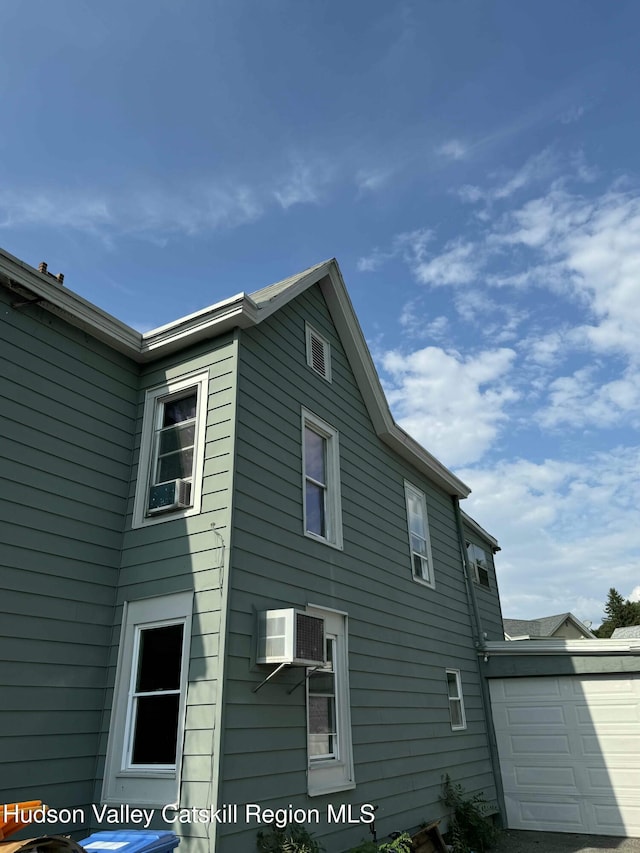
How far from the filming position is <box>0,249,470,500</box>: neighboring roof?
6.07 m

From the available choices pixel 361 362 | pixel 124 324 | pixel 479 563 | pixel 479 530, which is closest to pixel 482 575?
pixel 479 563

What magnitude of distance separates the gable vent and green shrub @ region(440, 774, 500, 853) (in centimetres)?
645

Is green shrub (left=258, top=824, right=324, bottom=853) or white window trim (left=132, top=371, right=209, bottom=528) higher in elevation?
white window trim (left=132, top=371, right=209, bottom=528)

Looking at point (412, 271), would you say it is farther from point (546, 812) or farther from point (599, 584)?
point (599, 584)

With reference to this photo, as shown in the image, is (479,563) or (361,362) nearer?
(361,362)

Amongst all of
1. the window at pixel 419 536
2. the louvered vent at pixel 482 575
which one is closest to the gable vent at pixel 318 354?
the window at pixel 419 536

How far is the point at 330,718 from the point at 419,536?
451 centimetres

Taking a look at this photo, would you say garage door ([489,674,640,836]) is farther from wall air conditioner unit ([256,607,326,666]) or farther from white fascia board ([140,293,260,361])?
white fascia board ([140,293,260,361])

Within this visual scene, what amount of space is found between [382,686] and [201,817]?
12.0 feet

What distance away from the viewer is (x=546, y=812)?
9.79m

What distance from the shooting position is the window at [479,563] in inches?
525

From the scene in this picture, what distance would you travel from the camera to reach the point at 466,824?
8.59 meters

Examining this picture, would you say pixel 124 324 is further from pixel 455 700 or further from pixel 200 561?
pixel 455 700

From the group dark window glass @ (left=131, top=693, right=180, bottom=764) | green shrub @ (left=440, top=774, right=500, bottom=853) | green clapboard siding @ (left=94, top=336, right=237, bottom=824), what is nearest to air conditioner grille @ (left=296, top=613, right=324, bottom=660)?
green clapboard siding @ (left=94, top=336, right=237, bottom=824)
